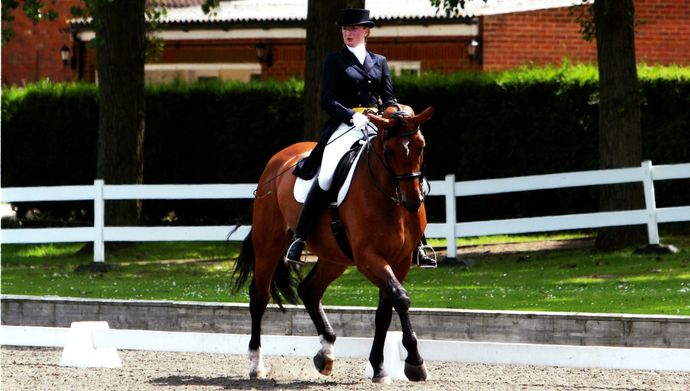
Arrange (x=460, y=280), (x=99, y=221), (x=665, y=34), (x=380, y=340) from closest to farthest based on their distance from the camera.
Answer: (x=380, y=340), (x=460, y=280), (x=99, y=221), (x=665, y=34)

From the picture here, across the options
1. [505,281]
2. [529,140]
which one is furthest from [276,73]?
[505,281]

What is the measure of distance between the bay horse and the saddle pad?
53 mm

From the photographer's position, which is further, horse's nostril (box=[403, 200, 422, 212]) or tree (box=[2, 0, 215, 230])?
tree (box=[2, 0, 215, 230])

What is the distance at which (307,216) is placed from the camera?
36.2 ft

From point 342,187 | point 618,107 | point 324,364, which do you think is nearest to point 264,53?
point 618,107

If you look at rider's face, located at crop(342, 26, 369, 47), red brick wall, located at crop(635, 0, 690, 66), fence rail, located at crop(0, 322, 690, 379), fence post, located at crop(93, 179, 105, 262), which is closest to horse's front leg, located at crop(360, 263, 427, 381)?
fence rail, located at crop(0, 322, 690, 379)

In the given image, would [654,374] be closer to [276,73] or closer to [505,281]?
[505,281]

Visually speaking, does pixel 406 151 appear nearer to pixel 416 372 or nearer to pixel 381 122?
pixel 381 122

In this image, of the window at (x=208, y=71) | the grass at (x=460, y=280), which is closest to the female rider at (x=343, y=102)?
the grass at (x=460, y=280)

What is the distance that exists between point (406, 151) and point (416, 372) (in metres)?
1.55

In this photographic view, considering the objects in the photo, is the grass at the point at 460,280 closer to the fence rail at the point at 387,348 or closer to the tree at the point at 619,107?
the tree at the point at 619,107

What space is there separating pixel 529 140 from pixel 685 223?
289 cm

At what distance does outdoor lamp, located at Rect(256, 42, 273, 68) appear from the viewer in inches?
1253

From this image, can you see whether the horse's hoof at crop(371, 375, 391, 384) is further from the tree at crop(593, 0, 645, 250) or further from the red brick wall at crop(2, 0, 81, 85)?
the red brick wall at crop(2, 0, 81, 85)
